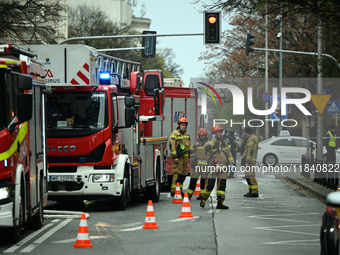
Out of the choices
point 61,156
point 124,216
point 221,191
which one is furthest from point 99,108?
point 221,191

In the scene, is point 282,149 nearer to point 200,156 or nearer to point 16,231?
point 200,156

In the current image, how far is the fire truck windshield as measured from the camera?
15203mm

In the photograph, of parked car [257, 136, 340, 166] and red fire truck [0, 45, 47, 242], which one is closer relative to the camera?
red fire truck [0, 45, 47, 242]

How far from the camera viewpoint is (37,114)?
492 inches

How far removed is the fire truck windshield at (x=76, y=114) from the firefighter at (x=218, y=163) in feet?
9.08

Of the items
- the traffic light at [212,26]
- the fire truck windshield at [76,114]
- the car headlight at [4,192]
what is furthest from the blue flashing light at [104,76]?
the traffic light at [212,26]

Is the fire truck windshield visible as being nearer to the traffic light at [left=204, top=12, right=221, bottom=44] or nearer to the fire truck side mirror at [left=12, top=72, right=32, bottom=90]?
the fire truck side mirror at [left=12, top=72, right=32, bottom=90]

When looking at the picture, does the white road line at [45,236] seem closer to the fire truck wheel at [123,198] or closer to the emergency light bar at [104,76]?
the fire truck wheel at [123,198]

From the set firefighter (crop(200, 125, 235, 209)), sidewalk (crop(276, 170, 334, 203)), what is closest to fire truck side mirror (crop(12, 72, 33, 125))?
firefighter (crop(200, 125, 235, 209))

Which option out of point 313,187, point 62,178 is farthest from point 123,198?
point 313,187

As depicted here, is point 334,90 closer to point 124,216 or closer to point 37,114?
point 124,216

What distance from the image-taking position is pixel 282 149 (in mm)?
34656

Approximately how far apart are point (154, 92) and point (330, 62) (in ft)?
21.3

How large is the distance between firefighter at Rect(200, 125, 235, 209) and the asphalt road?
0.33 metres
